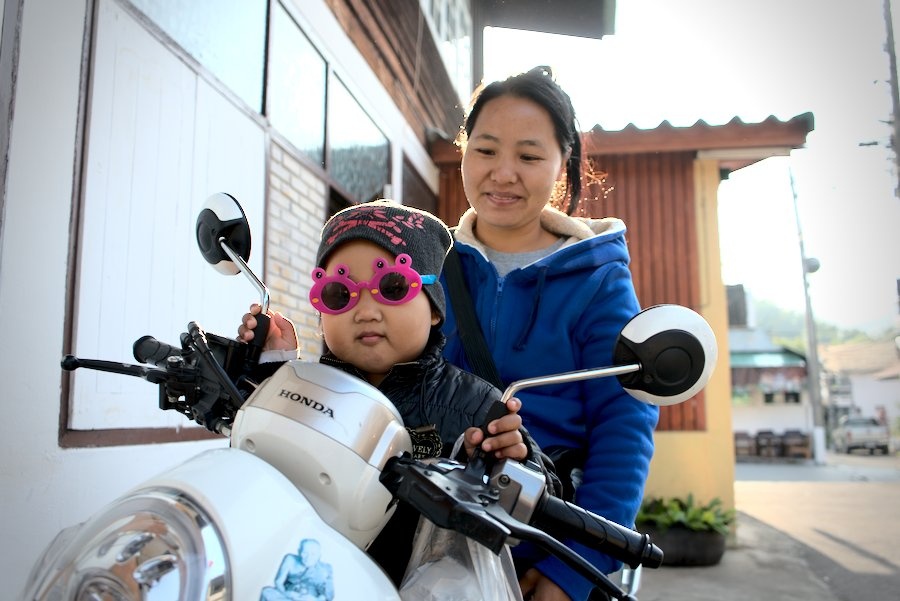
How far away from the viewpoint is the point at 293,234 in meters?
4.55

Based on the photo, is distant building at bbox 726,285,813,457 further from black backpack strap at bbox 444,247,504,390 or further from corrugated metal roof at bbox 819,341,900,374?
black backpack strap at bbox 444,247,504,390

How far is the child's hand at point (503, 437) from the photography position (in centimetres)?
109

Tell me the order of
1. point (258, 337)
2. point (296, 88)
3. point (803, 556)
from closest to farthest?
point (258, 337) < point (296, 88) < point (803, 556)

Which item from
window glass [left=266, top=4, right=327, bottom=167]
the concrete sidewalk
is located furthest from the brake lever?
the concrete sidewalk

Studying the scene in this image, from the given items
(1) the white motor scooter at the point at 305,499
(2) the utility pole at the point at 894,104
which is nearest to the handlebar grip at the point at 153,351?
(1) the white motor scooter at the point at 305,499

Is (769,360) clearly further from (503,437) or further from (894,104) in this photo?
(503,437)

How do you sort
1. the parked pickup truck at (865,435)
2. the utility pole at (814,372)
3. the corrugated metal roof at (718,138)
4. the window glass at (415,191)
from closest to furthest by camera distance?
the window glass at (415,191)
the corrugated metal roof at (718,138)
the utility pole at (814,372)
the parked pickup truck at (865,435)

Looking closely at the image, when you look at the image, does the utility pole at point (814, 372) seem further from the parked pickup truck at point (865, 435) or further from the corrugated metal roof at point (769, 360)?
the parked pickup truck at point (865, 435)

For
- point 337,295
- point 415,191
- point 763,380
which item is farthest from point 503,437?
point 763,380

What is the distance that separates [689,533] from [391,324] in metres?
6.59

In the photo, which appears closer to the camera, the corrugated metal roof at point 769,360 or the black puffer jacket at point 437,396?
the black puffer jacket at point 437,396

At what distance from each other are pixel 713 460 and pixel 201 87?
6537 millimetres

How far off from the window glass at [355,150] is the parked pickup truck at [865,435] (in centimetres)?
3719

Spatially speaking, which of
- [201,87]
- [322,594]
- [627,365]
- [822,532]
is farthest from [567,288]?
[822,532]
